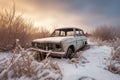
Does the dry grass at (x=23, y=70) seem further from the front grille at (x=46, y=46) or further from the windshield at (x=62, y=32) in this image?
the windshield at (x=62, y=32)

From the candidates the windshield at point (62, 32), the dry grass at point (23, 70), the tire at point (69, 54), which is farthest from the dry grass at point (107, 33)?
the dry grass at point (23, 70)

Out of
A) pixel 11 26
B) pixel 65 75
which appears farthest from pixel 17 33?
pixel 65 75

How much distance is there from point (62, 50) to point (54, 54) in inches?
13.1

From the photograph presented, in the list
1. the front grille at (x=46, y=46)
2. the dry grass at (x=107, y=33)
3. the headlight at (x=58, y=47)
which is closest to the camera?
the headlight at (x=58, y=47)

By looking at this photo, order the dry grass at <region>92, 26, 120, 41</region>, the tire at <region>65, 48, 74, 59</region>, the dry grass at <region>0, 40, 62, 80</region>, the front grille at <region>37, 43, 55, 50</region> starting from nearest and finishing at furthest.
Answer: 1. the dry grass at <region>0, 40, 62, 80</region>
2. the front grille at <region>37, 43, 55, 50</region>
3. the tire at <region>65, 48, 74, 59</region>
4. the dry grass at <region>92, 26, 120, 41</region>

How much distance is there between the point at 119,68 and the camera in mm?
5285

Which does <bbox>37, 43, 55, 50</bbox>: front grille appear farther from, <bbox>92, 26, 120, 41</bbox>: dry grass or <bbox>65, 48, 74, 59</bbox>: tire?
<bbox>92, 26, 120, 41</bbox>: dry grass

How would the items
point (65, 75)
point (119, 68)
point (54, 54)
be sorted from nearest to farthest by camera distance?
1. point (65, 75)
2. point (119, 68)
3. point (54, 54)

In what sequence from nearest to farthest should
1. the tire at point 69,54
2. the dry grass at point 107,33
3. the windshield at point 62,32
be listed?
1. the tire at point 69,54
2. the windshield at point 62,32
3. the dry grass at point 107,33

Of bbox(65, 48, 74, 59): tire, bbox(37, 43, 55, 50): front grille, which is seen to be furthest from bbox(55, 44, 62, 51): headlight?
bbox(65, 48, 74, 59): tire

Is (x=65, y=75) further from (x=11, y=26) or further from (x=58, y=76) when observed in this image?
(x=11, y=26)

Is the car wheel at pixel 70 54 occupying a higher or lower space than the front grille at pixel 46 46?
lower

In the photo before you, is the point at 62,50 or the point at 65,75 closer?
the point at 65,75

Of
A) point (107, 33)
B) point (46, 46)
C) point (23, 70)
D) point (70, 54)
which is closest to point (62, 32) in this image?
point (70, 54)
